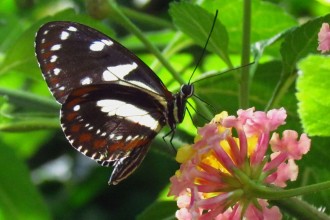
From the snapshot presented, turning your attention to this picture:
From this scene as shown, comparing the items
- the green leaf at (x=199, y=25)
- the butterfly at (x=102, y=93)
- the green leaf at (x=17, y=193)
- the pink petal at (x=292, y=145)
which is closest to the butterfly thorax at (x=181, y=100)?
the butterfly at (x=102, y=93)

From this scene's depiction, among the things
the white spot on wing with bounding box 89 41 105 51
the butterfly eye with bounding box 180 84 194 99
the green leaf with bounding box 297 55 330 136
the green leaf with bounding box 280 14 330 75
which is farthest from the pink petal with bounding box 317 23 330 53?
the white spot on wing with bounding box 89 41 105 51

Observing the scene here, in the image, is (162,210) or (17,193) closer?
(162,210)

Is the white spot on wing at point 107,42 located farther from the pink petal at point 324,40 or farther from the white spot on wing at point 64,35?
the pink petal at point 324,40

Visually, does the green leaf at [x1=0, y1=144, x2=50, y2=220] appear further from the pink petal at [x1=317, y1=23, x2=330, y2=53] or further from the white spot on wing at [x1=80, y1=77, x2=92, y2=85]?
the pink petal at [x1=317, y1=23, x2=330, y2=53]

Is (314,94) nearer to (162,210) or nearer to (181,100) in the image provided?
(181,100)

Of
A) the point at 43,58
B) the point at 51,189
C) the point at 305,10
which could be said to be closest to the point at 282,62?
the point at 43,58

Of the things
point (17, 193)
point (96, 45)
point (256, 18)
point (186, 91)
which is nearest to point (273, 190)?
point (186, 91)

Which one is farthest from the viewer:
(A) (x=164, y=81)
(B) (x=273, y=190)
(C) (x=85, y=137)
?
(A) (x=164, y=81)
